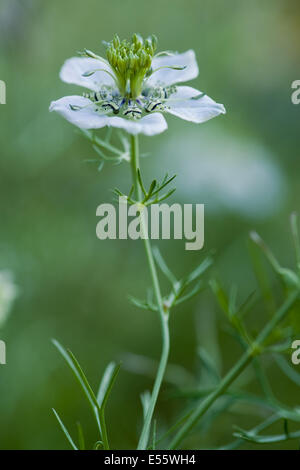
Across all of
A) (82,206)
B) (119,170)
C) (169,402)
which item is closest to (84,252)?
(82,206)

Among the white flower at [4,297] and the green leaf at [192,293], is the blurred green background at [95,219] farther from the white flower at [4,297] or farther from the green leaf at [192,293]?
the green leaf at [192,293]

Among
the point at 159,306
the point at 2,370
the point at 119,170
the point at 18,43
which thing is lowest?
the point at 2,370

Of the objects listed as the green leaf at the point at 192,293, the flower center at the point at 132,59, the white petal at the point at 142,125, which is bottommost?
the green leaf at the point at 192,293

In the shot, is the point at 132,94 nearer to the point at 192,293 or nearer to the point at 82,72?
the point at 82,72

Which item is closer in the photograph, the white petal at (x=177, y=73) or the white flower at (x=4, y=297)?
the white petal at (x=177, y=73)

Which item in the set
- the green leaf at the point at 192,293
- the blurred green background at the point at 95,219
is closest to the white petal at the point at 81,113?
the green leaf at the point at 192,293

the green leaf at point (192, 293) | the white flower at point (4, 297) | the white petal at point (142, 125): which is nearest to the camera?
the white petal at point (142, 125)

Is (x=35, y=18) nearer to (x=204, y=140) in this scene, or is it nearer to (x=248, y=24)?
(x=204, y=140)
